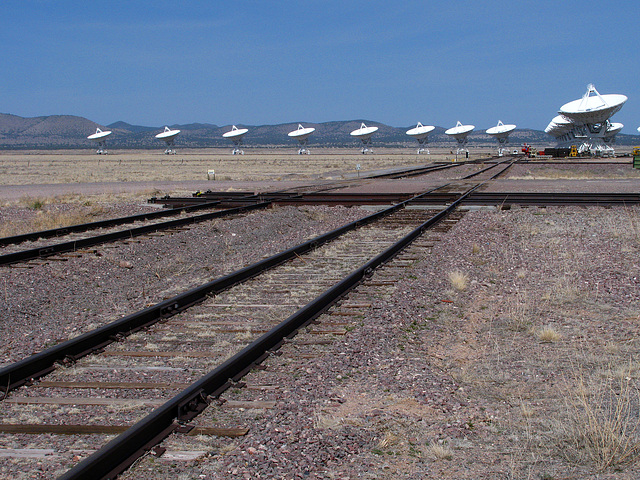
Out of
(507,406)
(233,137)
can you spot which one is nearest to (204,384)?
(507,406)

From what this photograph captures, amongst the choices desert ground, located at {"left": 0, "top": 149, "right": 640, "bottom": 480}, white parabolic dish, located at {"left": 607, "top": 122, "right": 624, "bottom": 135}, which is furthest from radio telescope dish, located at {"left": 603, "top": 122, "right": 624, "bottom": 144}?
desert ground, located at {"left": 0, "top": 149, "right": 640, "bottom": 480}

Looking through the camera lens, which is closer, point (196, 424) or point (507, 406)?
point (196, 424)

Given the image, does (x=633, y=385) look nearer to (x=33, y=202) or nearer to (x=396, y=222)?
(x=396, y=222)

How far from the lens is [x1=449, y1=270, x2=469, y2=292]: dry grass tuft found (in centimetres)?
877

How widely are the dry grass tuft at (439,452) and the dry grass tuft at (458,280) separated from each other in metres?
4.83

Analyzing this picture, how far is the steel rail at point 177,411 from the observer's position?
3.58m

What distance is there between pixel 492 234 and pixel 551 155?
244 ft

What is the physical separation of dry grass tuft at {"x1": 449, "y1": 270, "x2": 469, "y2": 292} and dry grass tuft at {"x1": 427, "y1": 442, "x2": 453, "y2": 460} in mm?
4832

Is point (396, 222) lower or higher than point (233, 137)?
lower

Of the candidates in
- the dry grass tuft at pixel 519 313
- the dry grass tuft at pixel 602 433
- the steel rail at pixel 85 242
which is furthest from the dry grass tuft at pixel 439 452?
the steel rail at pixel 85 242

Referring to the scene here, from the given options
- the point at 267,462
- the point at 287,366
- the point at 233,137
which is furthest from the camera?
the point at 233,137

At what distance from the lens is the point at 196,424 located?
171 inches

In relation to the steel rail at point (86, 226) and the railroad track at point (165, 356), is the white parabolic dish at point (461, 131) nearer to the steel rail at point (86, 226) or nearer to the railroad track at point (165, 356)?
the steel rail at point (86, 226)

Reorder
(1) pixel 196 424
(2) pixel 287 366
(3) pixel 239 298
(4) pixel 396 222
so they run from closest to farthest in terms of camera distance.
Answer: (1) pixel 196 424, (2) pixel 287 366, (3) pixel 239 298, (4) pixel 396 222
